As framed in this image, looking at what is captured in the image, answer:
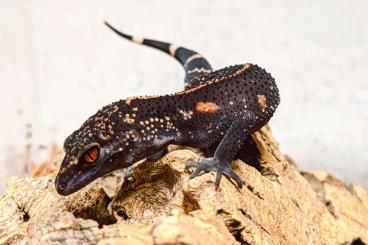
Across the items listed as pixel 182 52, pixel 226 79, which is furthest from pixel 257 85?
pixel 182 52

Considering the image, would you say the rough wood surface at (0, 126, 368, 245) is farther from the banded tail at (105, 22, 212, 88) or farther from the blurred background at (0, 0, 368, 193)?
the blurred background at (0, 0, 368, 193)

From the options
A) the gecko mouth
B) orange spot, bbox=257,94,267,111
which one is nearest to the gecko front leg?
orange spot, bbox=257,94,267,111

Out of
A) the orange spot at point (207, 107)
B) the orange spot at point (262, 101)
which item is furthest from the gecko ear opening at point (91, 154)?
the orange spot at point (262, 101)

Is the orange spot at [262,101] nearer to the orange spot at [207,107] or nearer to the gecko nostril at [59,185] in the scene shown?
the orange spot at [207,107]

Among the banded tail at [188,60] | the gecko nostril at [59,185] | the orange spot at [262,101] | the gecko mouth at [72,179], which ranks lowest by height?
the gecko nostril at [59,185]

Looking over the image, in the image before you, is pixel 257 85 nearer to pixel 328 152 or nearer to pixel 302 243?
pixel 302 243

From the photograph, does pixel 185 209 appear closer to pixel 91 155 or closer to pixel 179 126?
pixel 91 155

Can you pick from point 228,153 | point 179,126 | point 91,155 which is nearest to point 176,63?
point 179,126
